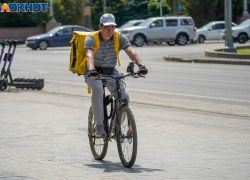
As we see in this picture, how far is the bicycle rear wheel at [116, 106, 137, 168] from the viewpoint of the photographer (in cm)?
550

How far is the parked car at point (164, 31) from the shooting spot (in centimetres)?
3619

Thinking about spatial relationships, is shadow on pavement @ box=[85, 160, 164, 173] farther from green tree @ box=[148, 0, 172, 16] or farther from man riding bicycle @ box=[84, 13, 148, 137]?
green tree @ box=[148, 0, 172, 16]

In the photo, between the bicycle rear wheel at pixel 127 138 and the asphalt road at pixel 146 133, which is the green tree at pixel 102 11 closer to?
the asphalt road at pixel 146 133

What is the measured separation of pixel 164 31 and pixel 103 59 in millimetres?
31093

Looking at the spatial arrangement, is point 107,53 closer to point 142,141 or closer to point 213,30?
point 142,141

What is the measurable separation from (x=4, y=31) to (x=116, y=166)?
42.1 m

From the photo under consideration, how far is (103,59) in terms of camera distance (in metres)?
6.09

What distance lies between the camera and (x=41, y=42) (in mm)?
34344

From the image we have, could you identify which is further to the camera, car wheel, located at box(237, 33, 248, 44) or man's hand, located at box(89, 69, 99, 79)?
car wheel, located at box(237, 33, 248, 44)

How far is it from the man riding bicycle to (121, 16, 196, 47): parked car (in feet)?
98.2

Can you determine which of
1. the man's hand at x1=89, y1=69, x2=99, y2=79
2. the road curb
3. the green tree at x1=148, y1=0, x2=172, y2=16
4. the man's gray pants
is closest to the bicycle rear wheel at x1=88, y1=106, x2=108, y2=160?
the man's gray pants

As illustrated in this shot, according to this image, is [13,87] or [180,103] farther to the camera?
[13,87]

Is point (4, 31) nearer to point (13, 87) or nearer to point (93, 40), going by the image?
point (13, 87)

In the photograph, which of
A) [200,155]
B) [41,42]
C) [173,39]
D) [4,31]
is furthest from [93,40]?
[4,31]
